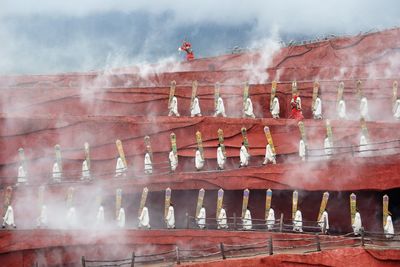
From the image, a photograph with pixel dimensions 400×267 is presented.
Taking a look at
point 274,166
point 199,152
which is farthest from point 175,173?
point 274,166

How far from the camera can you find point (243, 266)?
22922mm

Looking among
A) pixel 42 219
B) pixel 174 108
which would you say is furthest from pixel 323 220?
pixel 42 219

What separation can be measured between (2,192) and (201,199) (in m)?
6.55

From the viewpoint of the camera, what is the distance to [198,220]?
2619 centimetres

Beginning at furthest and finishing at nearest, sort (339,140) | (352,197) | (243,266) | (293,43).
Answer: (293,43) → (339,140) → (352,197) → (243,266)

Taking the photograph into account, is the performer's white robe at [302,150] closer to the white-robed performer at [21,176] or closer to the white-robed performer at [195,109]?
the white-robed performer at [195,109]

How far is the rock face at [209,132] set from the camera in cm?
2634

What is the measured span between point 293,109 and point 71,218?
815cm

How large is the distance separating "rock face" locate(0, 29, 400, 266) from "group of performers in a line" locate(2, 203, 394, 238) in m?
0.55

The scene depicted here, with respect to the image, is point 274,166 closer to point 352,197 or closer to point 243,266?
point 352,197

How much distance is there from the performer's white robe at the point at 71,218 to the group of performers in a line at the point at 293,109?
5301 mm

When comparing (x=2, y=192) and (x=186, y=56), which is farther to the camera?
(x=186, y=56)

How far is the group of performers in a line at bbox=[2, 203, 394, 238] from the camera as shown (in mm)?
25031

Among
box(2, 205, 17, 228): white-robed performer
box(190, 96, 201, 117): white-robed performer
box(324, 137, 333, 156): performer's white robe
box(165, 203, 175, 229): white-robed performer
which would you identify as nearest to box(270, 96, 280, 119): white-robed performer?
box(190, 96, 201, 117): white-robed performer
